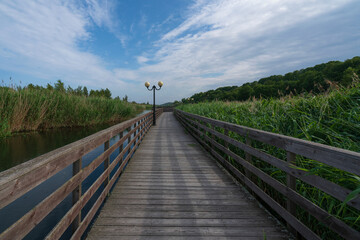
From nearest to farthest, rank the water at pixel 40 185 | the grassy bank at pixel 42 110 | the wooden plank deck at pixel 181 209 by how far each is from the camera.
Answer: the wooden plank deck at pixel 181 209, the water at pixel 40 185, the grassy bank at pixel 42 110

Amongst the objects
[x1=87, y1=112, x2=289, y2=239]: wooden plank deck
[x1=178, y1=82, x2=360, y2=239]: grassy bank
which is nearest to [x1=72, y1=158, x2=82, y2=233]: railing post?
[x1=87, y1=112, x2=289, y2=239]: wooden plank deck

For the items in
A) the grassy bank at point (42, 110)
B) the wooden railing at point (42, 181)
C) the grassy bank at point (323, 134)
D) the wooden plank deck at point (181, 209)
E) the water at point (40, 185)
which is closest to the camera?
the wooden railing at point (42, 181)

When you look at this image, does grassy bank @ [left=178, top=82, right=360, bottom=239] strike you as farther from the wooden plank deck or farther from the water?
the water

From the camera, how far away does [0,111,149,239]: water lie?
2865 millimetres

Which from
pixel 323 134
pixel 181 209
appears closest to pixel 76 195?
pixel 181 209

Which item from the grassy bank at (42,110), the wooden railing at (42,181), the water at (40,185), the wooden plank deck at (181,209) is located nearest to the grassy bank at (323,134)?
the wooden plank deck at (181,209)

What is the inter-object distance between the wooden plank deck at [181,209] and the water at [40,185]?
43.7 inches

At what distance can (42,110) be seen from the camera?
8250mm

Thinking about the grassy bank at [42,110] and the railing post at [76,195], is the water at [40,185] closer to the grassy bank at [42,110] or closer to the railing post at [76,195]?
the grassy bank at [42,110]

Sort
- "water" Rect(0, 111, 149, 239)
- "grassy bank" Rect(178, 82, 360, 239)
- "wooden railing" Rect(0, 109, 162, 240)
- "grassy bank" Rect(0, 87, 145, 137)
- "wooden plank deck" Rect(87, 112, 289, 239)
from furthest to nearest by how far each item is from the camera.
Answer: "grassy bank" Rect(0, 87, 145, 137), "water" Rect(0, 111, 149, 239), "wooden plank deck" Rect(87, 112, 289, 239), "grassy bank" Rect(178, 82, 360, 239), "wooden railing" Rect(0, 109, 162, 240)

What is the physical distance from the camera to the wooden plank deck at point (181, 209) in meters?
1.91

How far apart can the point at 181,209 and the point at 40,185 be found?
3721mm

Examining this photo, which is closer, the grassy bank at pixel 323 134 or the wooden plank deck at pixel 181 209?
the grassy bank at pixel 323 134

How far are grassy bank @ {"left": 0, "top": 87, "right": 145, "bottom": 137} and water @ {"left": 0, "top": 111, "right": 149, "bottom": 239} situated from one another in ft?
1.75
